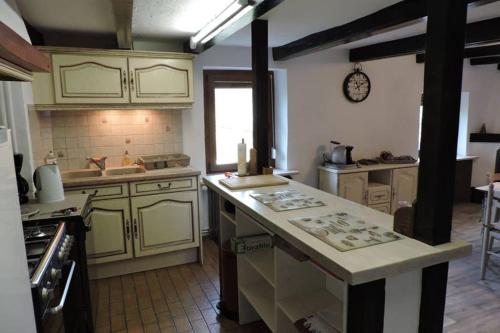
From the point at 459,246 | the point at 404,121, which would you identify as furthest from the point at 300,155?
the point at 459,246

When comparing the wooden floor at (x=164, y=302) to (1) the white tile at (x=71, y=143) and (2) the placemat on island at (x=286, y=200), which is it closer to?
(2) the placemat on island at (x=286, y=200)

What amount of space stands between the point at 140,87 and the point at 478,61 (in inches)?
199

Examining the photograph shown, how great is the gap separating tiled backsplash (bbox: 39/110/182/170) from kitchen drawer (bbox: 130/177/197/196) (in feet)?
1.88

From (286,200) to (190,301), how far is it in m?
1.35

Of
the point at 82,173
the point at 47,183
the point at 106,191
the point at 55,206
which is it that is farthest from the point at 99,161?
the point at 55,206

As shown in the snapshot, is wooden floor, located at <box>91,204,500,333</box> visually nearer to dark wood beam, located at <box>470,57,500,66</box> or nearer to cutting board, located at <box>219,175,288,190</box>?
cutting board, located at <box>219,175,288,190</box>

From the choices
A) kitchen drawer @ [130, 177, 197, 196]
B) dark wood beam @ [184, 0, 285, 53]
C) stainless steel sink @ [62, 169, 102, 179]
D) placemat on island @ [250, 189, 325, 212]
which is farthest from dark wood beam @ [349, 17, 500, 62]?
stainless steel sink @ [62, 169, 102, 179]

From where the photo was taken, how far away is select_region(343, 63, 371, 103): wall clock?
4500mm

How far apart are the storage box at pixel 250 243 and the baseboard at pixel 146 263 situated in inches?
54.0

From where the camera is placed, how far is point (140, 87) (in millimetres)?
3189

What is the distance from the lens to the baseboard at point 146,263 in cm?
319

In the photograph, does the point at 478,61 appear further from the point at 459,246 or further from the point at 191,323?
the point at 191,323

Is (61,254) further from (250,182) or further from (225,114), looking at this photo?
(225,114)

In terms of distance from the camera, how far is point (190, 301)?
9.02 feet
